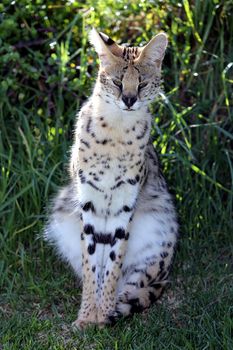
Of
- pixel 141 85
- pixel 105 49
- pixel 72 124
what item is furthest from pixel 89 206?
pixel 72 124

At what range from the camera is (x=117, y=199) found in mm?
4246

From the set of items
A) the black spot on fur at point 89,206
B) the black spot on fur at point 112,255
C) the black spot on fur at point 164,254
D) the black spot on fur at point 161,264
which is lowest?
the black spot on fur at point 161,264

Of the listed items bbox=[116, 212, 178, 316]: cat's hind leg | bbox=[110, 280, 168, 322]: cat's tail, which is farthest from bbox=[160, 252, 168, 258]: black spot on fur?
bbox=[110, 280, 168, 322]: cat's tail

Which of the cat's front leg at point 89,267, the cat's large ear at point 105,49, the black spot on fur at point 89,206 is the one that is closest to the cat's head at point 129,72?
the cat's large ear at point 105,49

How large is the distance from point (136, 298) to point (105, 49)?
4.42ft

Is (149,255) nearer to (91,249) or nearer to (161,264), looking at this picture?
(161,264)

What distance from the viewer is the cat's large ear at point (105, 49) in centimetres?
402

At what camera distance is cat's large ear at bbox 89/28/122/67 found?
4.02m

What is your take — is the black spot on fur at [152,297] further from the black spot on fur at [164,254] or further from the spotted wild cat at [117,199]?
the black spot on fur at [164,254]

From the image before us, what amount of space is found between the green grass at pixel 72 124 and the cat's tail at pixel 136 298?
0.05m

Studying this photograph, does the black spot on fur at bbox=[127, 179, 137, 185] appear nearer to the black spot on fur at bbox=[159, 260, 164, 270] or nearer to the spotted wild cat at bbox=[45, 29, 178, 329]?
the spotted wild cat at bbox=[45, 29, 178, 329]

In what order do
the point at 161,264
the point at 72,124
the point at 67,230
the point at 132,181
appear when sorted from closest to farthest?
the point at 132,181 < the point at 161,264 < the point at 67,230 < the point at 72,124

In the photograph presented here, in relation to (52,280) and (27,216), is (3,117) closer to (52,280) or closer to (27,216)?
(27,216)

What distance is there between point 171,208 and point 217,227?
0.58 metres
